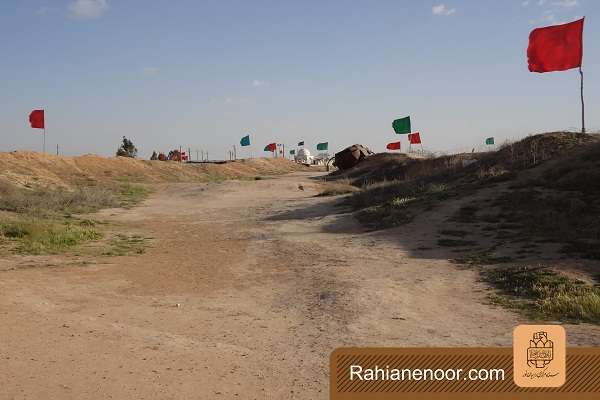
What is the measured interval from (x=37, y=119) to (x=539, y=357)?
34.5 meters

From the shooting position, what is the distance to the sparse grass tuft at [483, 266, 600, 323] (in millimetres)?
6368

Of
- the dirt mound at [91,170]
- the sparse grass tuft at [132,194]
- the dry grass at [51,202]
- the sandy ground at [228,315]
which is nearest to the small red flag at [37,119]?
the dirt mound at [91,170]

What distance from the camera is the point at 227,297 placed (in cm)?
788

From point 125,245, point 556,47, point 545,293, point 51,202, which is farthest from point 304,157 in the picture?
point 545,293

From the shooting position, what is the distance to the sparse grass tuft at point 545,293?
20.9 ft

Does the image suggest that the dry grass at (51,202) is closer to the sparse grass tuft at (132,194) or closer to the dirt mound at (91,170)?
the sparse grass tuft at (132,194)

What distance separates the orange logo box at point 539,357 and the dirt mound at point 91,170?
27.0 meters

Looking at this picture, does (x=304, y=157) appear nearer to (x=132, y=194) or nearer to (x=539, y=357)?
(x=132, y=194)

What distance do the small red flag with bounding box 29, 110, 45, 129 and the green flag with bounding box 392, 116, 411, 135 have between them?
24.6m

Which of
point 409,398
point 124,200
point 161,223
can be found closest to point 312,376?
point 409,398

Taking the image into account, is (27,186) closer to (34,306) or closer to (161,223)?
(161,223)

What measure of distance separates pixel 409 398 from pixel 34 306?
5.52 m

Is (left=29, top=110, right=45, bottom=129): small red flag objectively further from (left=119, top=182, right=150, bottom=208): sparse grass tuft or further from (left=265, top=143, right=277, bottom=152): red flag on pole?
(left=265, top=143, right=277, bottom=152): red flag on pole

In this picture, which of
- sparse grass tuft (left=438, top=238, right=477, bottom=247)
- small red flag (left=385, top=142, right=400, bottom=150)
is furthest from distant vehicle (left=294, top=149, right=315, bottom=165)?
sparse grass tuft (left=438, top=238, right=477, bottom=247)
